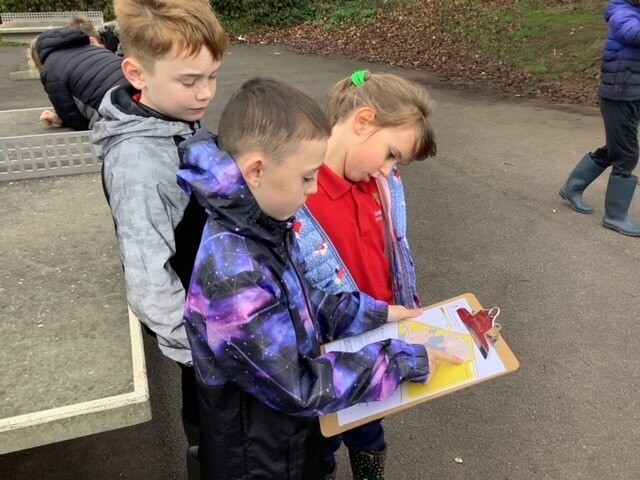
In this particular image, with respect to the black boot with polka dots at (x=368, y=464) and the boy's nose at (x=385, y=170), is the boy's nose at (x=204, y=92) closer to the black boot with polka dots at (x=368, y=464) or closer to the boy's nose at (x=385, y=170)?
the boy's nose at (x=385, y=170)

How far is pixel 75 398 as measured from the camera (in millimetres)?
1511

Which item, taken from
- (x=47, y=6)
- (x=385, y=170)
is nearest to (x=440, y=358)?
(x=385, y=170)

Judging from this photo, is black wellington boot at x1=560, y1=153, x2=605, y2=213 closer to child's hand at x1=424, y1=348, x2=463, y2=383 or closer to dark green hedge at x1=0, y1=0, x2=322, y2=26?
child's hand at x1=424, y1=348, x2=463, y2=383

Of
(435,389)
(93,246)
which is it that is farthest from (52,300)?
(435,389)

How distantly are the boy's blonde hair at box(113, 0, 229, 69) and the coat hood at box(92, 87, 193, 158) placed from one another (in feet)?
0.44

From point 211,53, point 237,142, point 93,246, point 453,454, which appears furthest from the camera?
point 453,454

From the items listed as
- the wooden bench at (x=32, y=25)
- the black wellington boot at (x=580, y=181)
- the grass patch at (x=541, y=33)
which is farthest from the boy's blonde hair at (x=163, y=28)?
the grass patch at (x=541, y=33)

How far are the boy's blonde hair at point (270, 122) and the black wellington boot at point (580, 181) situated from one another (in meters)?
3.92

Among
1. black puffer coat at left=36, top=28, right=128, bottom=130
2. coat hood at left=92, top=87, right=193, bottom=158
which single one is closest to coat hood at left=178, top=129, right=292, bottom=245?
coat hood at left=92, top=87, right=193, bottom=158

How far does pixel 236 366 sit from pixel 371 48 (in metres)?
11.6

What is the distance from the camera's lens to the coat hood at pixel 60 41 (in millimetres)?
3113

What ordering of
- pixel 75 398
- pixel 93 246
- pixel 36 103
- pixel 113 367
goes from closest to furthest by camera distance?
pixel 75 398 < pixel 113 367 < pixel 93 246 < pixel 36 103

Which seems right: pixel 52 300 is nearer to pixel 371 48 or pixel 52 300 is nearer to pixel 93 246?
pixel 93 246

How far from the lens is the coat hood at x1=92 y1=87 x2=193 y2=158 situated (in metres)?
1.72
